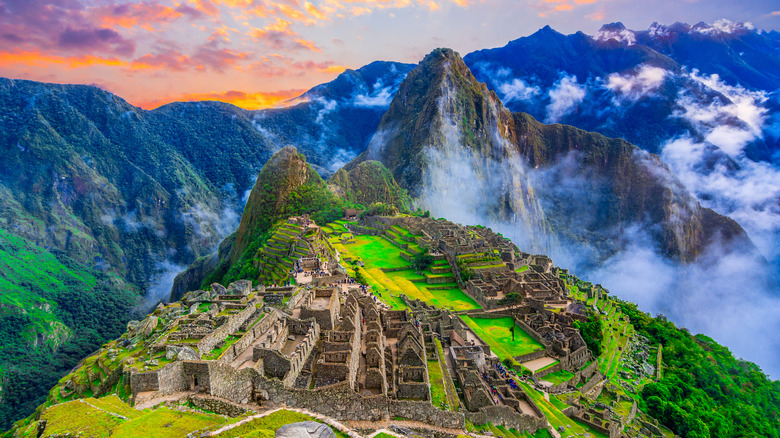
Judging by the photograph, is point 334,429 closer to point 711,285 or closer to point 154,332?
point 154,332

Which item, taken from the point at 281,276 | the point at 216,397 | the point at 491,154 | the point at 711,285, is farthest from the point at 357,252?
the point at 711,285

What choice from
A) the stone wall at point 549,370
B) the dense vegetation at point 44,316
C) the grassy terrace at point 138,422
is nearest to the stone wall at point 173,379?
the grassy terrace at point 138,422

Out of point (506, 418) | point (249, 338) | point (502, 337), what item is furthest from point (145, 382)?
point (502, 337)

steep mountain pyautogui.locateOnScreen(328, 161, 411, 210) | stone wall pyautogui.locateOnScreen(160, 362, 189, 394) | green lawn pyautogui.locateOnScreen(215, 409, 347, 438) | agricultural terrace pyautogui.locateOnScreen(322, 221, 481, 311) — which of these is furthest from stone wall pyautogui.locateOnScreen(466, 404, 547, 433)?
steep mountain pyautogui.locateOnScreen(328, 161, 411, 210)

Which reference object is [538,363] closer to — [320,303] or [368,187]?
[320,303]

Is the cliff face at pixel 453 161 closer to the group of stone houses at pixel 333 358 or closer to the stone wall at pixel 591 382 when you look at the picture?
the stone wall at pixel 591 382

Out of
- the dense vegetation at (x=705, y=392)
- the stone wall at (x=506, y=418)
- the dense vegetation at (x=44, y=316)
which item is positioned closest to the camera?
the stone wall at (x=506, y=418)
